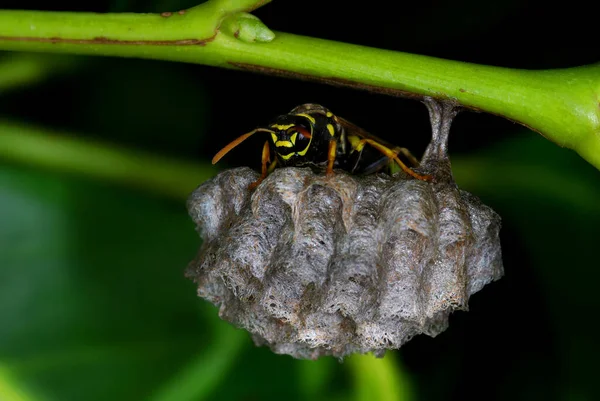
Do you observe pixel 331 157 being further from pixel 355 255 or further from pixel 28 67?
pixel 28 67

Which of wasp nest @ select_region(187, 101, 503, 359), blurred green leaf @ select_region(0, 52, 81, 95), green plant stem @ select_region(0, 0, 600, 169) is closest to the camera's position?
green plant stem @ select_region(0, 0, 600, 169)

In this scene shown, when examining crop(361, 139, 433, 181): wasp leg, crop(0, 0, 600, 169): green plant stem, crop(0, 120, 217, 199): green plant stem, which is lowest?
crop(0, 120, 217, 199): green plant stem

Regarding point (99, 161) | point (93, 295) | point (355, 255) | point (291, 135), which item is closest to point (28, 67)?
point (99, 161)

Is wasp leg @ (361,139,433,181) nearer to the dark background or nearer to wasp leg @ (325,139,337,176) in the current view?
wasp leg @ (325,139,337,176)

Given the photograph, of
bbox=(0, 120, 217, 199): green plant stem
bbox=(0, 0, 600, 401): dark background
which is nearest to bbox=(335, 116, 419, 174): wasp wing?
bbox=(0, 0, 600, 401): dark background

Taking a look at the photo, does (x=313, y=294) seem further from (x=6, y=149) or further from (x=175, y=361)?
(x=6, y=149)

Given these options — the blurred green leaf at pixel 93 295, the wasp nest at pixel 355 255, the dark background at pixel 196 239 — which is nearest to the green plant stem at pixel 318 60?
the wasp nest at pixel 355 255
